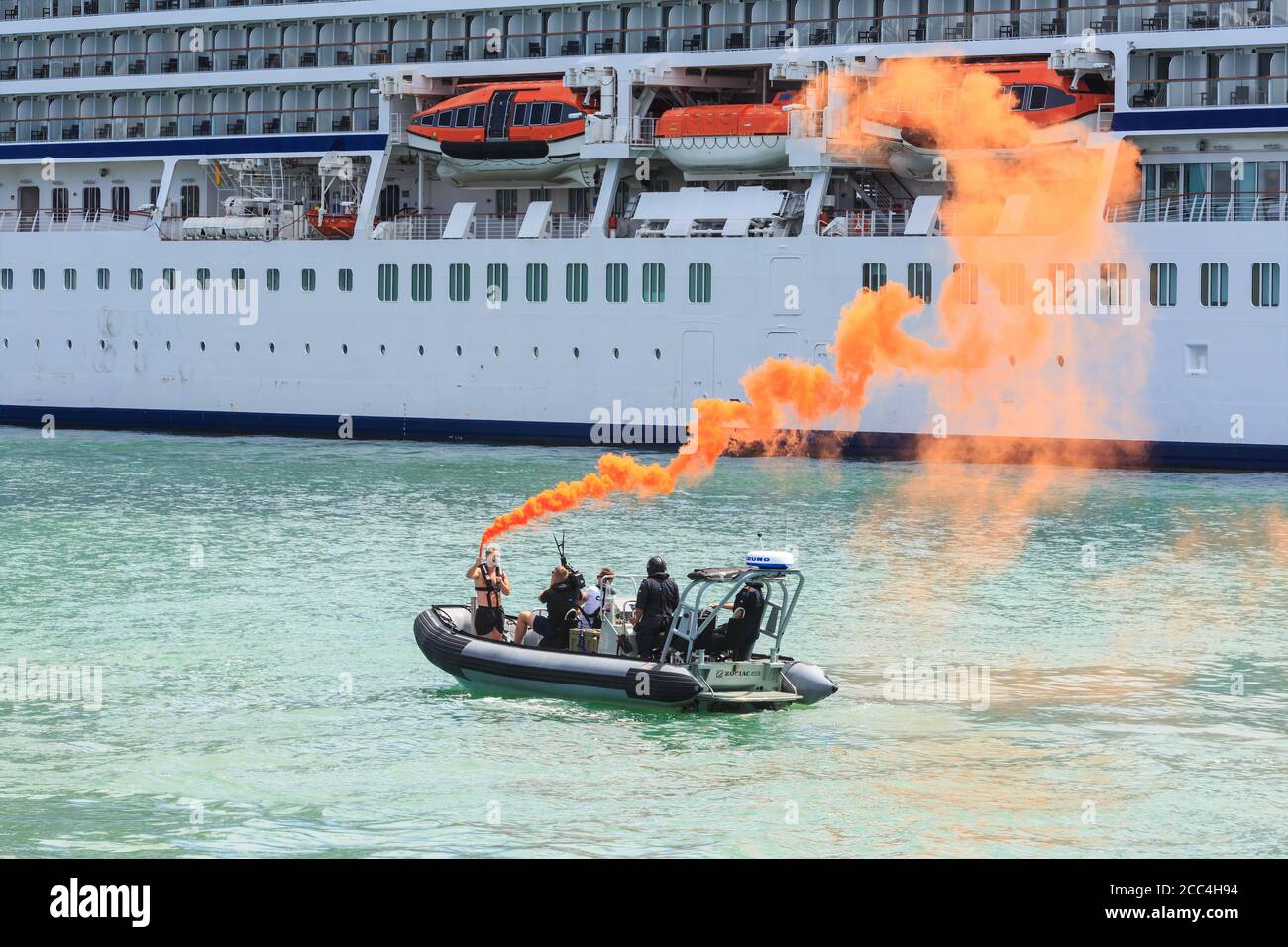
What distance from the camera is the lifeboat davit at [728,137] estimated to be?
142ft

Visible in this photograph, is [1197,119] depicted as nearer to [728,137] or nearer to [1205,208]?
[1205,208]

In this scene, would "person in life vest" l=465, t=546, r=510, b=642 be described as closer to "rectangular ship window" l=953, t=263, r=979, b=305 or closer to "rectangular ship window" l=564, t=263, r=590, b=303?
"rectangular ship window" l=953, t=263, r=979, b=305

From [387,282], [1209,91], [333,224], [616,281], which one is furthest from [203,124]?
[1209,91]

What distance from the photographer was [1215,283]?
3897cm

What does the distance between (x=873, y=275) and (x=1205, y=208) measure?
673cm

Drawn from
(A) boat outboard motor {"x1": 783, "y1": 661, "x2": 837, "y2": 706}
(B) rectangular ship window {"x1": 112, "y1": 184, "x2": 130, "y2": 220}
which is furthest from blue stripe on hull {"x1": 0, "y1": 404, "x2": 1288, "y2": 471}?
(A) boat outboard motor {"x1": 783, "y1": 661, "x2": 837, "y2": 706}

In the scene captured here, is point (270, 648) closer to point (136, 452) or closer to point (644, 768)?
point (644, 768)

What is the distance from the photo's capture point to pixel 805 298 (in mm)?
42625

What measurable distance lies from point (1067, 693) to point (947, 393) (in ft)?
72.3

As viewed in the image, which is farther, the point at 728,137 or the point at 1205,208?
the point at 728,137

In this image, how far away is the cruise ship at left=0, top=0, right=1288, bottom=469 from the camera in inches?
1570

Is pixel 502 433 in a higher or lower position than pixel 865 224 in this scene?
lower
